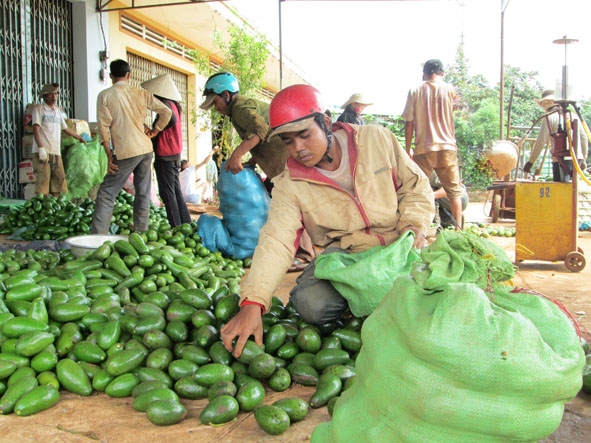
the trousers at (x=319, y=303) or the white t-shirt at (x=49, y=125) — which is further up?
the white t-shirt at (x=49, y=125)

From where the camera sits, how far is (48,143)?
27.0ft

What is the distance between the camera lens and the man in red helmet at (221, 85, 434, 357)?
2648 millimetres

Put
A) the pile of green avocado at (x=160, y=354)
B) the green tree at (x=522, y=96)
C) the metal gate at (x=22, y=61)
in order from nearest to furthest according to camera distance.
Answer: the pile of green avocado at (x=160, y=354) → the metal gate at (x=22, y=61) → the green tree at (x=522, y=96)

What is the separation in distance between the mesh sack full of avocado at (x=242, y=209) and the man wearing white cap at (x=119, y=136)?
1103 millimetres

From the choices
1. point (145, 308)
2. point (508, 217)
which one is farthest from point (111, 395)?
point (508, 217)

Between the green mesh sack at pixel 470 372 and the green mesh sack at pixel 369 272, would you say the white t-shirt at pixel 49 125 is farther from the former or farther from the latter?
the green mesh sack at pixel 470 372

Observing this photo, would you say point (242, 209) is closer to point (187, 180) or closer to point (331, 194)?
point (331, 194)

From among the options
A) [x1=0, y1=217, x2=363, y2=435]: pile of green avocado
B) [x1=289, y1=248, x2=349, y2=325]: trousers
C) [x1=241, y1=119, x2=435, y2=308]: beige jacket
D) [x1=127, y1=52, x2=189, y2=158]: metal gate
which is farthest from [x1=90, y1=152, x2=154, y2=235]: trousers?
[x1=127, y1=52, x2=189, y2=158]: metal gate

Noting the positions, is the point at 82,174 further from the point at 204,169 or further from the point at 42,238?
the point at 204,169

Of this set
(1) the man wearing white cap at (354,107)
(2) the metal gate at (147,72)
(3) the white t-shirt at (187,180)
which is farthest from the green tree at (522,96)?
(1) the man wearing white cap at (354,107)

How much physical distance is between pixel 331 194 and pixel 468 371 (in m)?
1.68

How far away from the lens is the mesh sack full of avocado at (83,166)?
341 inches

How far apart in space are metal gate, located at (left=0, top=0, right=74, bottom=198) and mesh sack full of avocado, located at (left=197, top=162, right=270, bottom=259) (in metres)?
5.02

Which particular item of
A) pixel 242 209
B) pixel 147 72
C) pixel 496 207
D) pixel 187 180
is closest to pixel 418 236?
pixel 242 209
